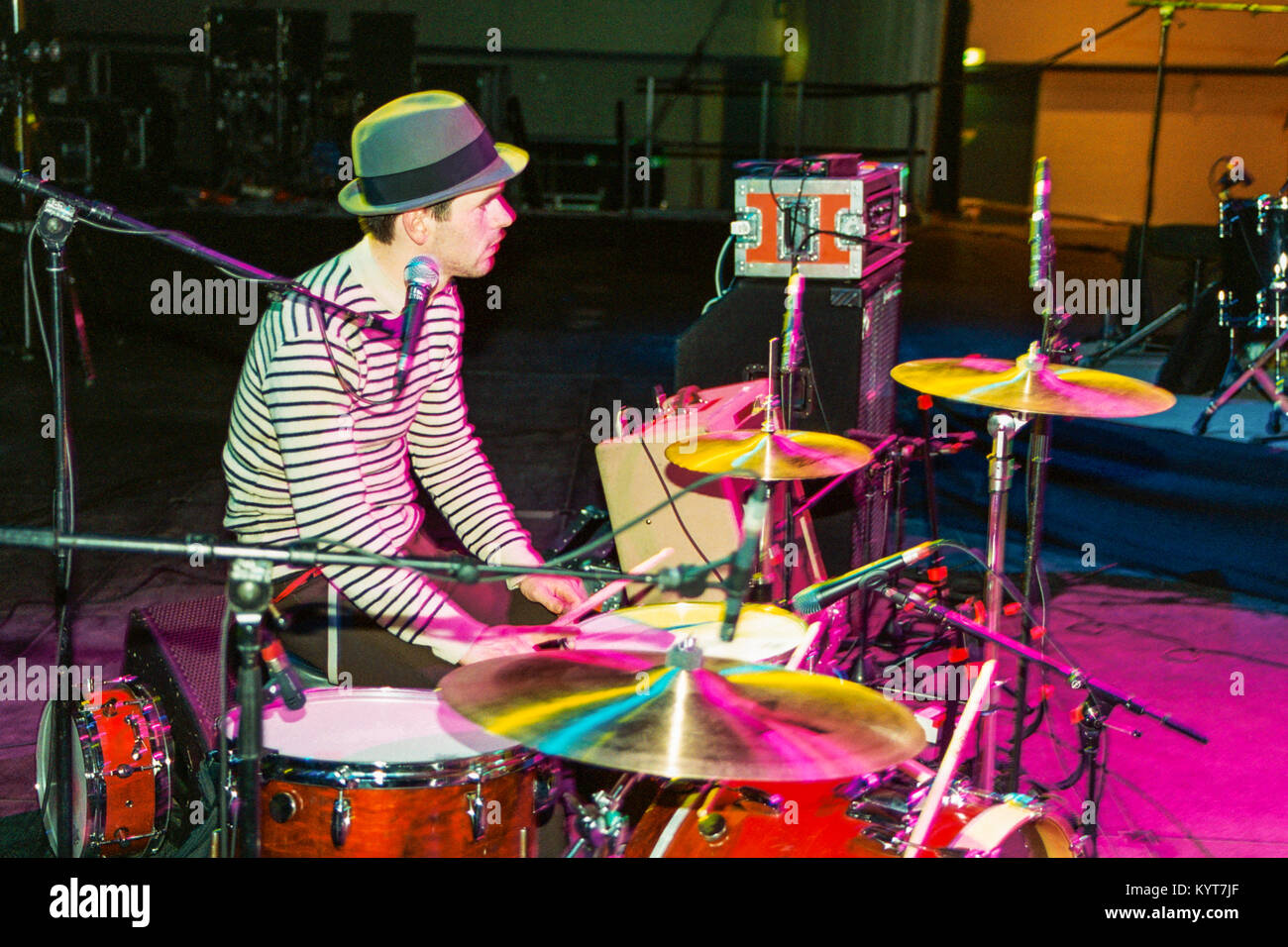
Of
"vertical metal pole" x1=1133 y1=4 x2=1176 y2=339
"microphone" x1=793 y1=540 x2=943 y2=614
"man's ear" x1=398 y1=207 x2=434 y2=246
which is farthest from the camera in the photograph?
"vertical metal pole" x1=1133 y1=4 x2=1176 y2=339

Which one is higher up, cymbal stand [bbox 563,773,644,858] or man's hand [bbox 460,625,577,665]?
man's hand [bbox 460,625,577,665]

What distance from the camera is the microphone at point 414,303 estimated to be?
1.67 metres

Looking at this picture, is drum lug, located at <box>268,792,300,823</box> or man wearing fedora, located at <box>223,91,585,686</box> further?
man wearing fedora, located at <box>223,91,585,686</box>

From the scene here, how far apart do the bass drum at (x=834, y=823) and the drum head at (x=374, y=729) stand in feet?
0.97

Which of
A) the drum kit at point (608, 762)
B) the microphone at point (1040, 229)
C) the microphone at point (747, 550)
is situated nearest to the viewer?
the microphone at point (747, 550)

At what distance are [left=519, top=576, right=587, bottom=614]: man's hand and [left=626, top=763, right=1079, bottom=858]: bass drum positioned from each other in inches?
24.3

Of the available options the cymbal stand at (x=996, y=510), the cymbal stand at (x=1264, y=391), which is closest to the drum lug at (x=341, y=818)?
the cymbal stand at (x=996, y=510)

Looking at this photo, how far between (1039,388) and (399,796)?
5.46ft

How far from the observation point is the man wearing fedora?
7.88 feet

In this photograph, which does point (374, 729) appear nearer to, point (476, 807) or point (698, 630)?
point (476, 807)

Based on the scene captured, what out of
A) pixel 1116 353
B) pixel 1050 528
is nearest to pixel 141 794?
pixel 1050 528

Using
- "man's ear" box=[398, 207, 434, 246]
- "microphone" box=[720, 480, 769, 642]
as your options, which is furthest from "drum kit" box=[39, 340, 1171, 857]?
"man's ear" box=[398, 207, 434, 246]

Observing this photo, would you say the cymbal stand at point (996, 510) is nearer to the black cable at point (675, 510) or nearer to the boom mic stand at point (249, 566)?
the black cable at point (675, 510)

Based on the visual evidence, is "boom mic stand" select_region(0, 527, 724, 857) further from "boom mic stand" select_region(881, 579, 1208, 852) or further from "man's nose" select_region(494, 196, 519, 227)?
"man's nose" select_region(494, 196, 519, 227)
